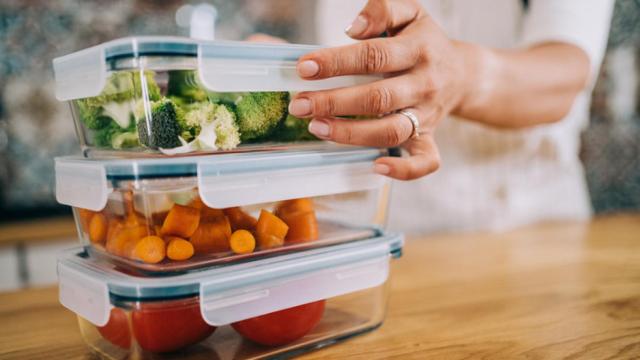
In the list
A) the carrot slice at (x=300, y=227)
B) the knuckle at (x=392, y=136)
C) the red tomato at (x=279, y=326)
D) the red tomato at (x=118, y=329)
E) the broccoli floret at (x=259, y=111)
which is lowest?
the red tomato at (x=279, y=326)

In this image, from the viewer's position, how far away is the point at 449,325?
26.8 inches

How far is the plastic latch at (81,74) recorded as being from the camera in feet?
1.65

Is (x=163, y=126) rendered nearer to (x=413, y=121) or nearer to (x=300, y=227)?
(x=300, y=227)

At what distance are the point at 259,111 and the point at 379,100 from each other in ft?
0.50

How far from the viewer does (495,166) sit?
1.35 meters

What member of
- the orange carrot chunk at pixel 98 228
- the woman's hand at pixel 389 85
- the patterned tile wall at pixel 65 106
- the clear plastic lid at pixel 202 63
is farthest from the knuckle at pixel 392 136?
the patterned tile wall at pixel 65 106

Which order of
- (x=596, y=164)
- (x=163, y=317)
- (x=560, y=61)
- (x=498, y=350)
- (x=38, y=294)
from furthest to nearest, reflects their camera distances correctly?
(x=596, y=164), (x=560, y=61), (x=38, y=294), (x=498, y=350), (x=163, y=317)

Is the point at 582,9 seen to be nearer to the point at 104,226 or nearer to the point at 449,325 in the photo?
the point at 449,325

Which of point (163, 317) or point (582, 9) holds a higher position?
point (582, 9)

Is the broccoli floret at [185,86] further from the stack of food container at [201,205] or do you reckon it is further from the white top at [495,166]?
the white top at [495,166]

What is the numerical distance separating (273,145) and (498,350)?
13.1 inches

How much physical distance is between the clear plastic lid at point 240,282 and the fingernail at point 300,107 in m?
0.15

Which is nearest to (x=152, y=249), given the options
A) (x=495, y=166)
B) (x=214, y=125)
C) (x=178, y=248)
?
(x=178, y=248)

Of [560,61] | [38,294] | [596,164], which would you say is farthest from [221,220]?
[596,164]
